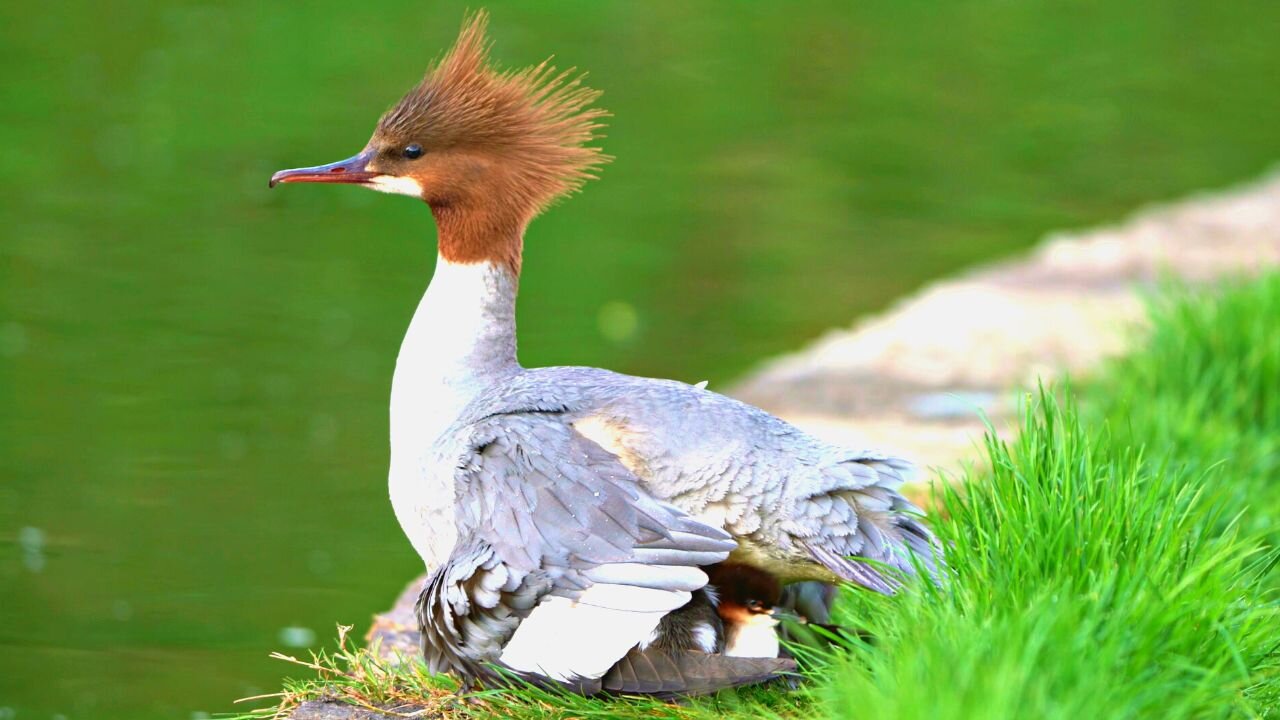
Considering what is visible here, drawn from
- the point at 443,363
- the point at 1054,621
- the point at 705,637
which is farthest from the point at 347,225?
the point at 1054,621

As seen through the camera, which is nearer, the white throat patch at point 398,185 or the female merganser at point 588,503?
the female merganser at point 588,503

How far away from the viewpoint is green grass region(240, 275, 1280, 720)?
295 centimetres

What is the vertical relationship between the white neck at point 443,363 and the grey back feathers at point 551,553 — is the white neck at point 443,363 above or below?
above

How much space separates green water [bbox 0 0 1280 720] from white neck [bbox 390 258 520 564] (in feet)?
4.95

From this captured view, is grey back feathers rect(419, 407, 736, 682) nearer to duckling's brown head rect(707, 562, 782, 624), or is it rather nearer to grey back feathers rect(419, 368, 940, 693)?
grey back feathers rect(419, 368, 940, 693)

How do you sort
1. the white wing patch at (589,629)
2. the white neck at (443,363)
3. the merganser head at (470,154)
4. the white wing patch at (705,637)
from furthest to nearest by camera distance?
the merganser head at (470,154)
the white neck at (443,363)
the white wing patch at (705,637)
the white wing patch at (589,629)

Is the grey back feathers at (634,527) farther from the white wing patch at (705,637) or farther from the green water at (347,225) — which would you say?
the green water at (347,225)

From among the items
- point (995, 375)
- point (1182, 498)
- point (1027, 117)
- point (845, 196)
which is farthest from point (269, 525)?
point (1027, 117)

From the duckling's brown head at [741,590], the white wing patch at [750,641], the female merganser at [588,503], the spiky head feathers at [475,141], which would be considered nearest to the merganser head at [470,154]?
the spiky head feathers at [475,141]

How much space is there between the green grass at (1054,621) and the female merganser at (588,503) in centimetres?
12

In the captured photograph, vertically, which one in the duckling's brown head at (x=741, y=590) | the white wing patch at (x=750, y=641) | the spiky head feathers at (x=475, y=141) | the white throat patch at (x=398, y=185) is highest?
the spiky head feathers at (x=475, y=141)

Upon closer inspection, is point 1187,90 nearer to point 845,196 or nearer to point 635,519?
point 845,196

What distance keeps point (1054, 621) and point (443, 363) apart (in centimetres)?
163

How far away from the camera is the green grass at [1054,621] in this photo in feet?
9.66
